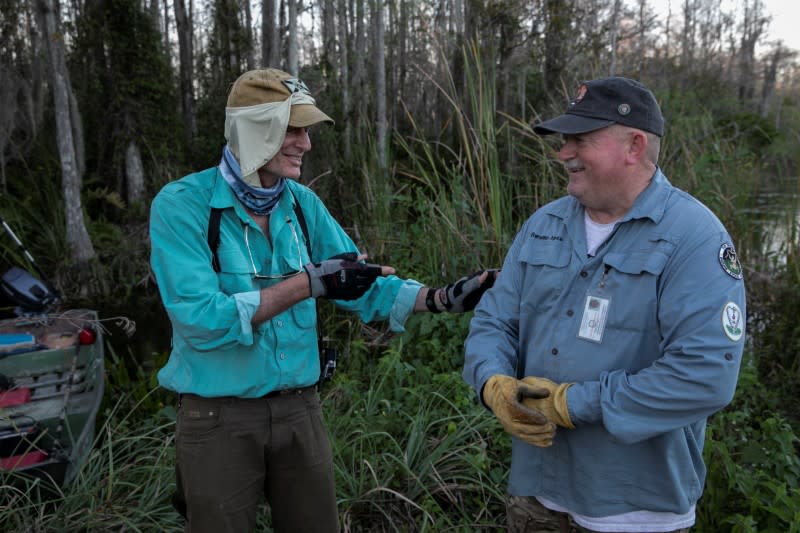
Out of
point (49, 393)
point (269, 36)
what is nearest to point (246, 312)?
point (49, 393)

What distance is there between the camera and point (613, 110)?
192 centimetres

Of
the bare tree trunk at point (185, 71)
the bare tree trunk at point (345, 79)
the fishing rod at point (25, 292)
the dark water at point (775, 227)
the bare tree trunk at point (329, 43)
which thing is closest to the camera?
the dark water at point (775, 227)

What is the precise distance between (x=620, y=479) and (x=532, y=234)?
31.6 inches

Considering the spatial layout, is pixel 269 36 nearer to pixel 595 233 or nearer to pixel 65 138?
pixel 65 138

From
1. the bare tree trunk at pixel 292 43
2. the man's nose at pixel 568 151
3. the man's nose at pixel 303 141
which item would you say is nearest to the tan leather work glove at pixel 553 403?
the man's nose at pixel 568 151

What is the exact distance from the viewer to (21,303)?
21.5 ft

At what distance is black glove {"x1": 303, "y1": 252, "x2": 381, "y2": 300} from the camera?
226 centimetres

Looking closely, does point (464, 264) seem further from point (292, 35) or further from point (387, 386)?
point (292, 35)

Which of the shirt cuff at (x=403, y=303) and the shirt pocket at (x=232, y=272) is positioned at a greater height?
the shirt pocket at (x=232, y=272)

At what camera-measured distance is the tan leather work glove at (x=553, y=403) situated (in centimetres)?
182

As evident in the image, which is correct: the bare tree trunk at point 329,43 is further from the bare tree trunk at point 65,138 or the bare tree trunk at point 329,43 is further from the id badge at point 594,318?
the id badge at point 594,318

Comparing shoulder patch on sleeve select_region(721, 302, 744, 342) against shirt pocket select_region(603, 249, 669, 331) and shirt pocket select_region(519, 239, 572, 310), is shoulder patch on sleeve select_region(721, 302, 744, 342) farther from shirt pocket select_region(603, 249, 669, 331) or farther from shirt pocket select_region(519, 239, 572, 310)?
shirt pocket select_region(519, 239, 572, 310)

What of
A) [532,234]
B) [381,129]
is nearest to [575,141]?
[532,234]

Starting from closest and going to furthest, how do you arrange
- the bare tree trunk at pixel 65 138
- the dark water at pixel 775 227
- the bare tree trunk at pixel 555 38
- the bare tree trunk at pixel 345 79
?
1. the dark water at pixel 775 227
2. the bare tree trunk at pixel 555 38
3. the bare tree trunk at pixel 345 79
4. the bare tree trunk at pixel 65 138
